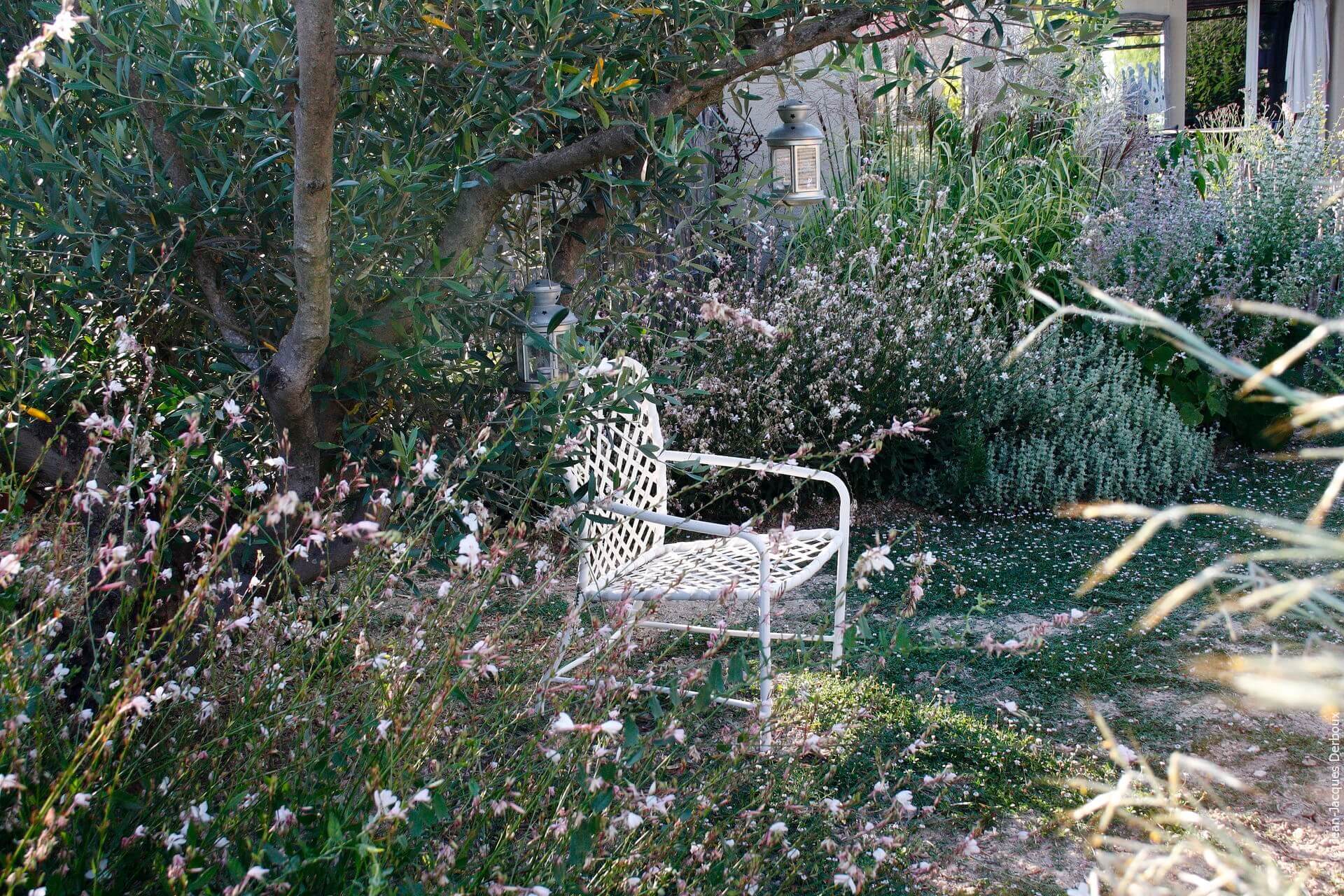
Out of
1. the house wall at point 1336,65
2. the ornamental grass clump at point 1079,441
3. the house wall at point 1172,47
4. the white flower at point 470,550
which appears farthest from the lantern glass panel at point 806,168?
the house wall at point 1336,65

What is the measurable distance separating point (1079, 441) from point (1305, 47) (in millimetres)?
9751

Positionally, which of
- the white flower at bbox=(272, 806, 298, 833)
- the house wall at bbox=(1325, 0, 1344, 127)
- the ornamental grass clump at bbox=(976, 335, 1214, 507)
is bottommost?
the ornamental grass clump at bbox=(976, 335, 1214, 507)

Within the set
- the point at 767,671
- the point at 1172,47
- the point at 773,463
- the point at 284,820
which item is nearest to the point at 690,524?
the point at 773,463

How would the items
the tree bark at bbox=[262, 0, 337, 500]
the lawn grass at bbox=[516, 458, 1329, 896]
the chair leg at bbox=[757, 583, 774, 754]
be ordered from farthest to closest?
1. the chair leg at bbox=[757, 583, 774, 754]
2. the lawn grass at bbox=[516, 458, 1329, 896]
3. the tree bark at bbox=[262, 0, 337, 500]

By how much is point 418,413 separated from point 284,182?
24.2 inches

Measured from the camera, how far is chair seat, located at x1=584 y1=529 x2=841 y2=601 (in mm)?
2766

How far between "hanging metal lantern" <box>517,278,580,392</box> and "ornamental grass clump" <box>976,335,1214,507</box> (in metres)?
2.96

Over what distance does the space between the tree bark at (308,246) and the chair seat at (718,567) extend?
0.81m

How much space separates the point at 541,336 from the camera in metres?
2.36

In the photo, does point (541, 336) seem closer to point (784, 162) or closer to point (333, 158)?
point (333, 158)

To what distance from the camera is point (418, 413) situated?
8.50 feet

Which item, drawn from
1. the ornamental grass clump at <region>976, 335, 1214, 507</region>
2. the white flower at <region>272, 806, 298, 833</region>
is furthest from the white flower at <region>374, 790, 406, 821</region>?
the ornamental grass clump at <region>976, 335, 1214, 507</region>

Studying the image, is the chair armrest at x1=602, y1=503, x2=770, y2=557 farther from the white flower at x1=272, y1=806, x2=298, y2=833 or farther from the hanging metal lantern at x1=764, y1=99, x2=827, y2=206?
the hanging metal lantern at x1=764, y1=99, x2=827, y2=206

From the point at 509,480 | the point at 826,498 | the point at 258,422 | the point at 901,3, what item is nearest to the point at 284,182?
the point at 258,422
